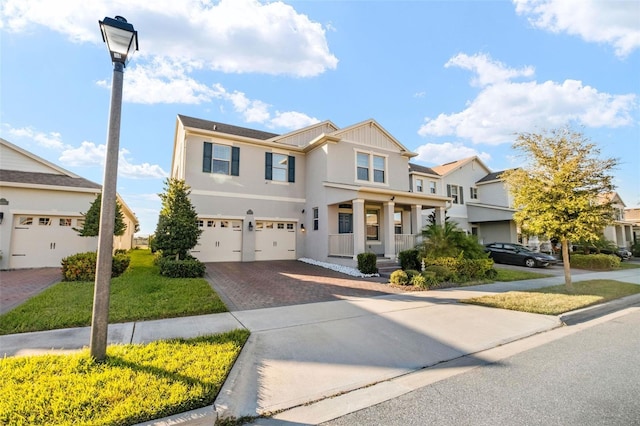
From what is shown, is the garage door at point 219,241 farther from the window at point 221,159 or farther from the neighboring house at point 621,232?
the neighboring house at point 621,232

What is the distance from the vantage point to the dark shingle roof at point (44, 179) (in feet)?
41.5

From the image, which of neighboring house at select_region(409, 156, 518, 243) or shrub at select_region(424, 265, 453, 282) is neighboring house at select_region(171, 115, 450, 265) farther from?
neighboring house at select_region(409, 156, 518, 243)

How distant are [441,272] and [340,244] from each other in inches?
211

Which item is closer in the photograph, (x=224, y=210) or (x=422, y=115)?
(x=224, y=210)

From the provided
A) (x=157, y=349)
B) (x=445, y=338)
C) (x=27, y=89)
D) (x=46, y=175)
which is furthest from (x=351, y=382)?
(x=46, y=175)

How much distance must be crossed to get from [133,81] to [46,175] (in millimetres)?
14182

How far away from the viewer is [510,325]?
593 cm

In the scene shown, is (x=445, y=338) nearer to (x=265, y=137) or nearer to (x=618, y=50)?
(x=618, y=50)

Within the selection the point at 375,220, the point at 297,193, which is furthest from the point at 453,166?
the point at 297,193

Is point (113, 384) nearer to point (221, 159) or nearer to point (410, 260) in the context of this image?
point (410, 260)

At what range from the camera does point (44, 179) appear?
43.6 ft

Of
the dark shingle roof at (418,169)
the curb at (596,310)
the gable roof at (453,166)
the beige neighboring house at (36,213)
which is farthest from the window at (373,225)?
the beige neighboring house at (36,213)

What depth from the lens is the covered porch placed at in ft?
43.8

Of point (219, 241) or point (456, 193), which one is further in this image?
point (456, 193)
